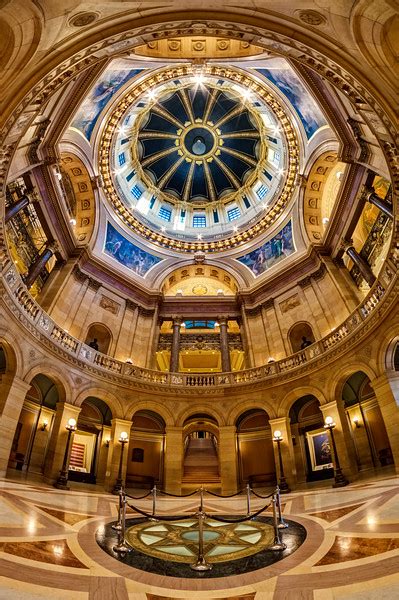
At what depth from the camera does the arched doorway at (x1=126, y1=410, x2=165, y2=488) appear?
18422 mm

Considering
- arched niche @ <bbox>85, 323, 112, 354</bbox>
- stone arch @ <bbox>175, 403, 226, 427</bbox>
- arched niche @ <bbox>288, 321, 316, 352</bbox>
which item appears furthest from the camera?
arched niche @ <bbox>85, 323, 112, 354</bbox>

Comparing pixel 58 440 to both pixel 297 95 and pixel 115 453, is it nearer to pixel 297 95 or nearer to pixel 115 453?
pixel 115 453

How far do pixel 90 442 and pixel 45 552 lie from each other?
1561 centimetres

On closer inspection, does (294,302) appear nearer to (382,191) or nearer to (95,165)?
(382,191)

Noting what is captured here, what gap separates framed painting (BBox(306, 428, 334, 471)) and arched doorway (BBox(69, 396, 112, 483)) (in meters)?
10.8

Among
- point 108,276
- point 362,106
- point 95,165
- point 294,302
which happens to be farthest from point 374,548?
point 95,165

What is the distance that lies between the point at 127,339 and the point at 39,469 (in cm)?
966

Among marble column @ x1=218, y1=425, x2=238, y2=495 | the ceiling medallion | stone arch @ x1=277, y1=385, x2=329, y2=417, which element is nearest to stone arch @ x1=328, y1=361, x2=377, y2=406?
stone arch @ x1=277, y1=385, x2=329, y2=417

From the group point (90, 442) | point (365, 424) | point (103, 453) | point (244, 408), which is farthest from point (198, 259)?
point (365, 424)

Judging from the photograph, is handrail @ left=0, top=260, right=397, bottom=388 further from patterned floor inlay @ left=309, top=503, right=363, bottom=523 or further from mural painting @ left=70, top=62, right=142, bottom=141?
mural painting @ left=70, top=62, right=142, bottom=141

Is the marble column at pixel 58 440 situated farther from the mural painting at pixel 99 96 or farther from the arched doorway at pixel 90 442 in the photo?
the mural painting at pixel 99 96

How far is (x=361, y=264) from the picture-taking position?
19.8m

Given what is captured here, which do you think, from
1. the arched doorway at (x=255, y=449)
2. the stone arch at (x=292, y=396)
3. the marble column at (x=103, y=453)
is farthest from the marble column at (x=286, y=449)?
the marble column at (x=103, y=453)

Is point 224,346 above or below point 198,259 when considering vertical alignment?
below
